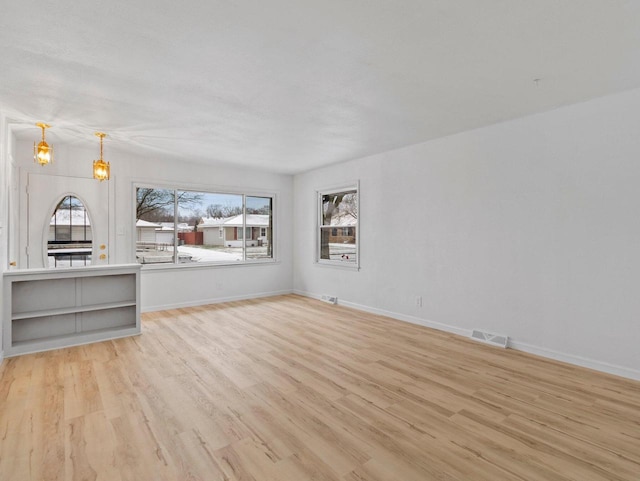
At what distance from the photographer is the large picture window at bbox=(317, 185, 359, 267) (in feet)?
19.8

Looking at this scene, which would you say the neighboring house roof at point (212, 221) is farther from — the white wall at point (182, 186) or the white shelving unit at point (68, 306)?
the white shelving unit at point (68, 306)

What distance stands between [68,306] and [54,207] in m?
1.61

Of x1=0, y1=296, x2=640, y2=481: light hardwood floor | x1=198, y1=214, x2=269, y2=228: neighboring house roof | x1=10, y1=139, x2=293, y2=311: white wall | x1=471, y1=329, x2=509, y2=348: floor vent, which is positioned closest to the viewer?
x1=0, y1=296, x2=640, y2=481: light hardwood floor

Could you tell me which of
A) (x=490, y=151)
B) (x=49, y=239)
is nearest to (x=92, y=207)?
(x=49, y=239)

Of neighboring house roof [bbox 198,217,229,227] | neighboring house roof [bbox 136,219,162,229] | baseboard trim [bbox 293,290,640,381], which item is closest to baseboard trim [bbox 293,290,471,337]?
baseboard trim [bbox 293,290,640,381]

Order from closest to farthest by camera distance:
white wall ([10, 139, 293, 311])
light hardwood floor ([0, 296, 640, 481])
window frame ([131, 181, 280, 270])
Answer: light hardwood floor ([0, 296, 640, 481]), white wall ([10, 139, 293, 311]), window frame ([131, 181, 280, 270])

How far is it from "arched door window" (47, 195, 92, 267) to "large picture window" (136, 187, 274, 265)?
71 cm

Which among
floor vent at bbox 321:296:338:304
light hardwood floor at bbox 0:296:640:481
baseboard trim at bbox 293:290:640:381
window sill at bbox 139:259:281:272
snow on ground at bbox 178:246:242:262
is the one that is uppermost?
snow on ground at bbox 178:246:242:262

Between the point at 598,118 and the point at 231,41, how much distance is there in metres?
3.43

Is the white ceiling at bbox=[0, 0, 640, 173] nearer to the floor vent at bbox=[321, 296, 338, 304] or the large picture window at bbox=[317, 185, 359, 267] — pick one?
the large picture window at bbox=[317, 185, 359, 267]

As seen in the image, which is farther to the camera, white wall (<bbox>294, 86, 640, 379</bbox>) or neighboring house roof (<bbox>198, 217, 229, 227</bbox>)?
neighboring house roof (<bbox>198, 217, 229, 227</bbox>)

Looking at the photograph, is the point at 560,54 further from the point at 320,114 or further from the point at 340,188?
the point at 340,188

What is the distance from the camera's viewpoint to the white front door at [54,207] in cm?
469

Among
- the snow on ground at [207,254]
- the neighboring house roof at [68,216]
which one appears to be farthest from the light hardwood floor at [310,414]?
the snow on ground at [207,254]
